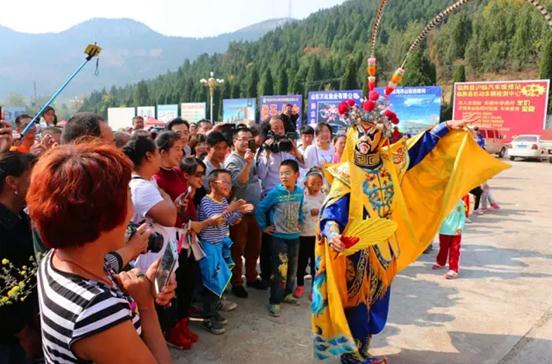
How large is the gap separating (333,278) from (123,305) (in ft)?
6.28

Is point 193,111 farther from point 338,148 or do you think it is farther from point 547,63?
point 338,148

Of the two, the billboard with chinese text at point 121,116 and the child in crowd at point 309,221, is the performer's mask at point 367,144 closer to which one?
the child in crowd at point 309,221

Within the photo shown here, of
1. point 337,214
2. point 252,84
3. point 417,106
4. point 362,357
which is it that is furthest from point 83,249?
point 252,84

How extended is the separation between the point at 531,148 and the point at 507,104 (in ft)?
14.4

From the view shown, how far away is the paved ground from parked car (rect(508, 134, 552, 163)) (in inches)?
642

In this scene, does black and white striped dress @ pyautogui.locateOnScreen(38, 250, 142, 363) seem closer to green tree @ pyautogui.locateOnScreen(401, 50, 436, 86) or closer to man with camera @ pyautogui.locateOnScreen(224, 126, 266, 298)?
man with camera @ pyautogui.locateOnScreen(224, 126, 266, 298)

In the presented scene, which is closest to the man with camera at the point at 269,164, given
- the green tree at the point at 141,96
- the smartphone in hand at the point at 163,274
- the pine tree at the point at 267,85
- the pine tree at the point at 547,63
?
the smartphone in hand at the point at 163,274

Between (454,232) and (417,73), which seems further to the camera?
(417,73)

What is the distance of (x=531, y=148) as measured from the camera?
65.8ft

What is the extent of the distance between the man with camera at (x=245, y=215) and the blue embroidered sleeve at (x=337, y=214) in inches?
50.8

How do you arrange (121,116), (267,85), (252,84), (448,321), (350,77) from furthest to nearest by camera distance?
(252,84), (267,85), (121,116), (350,77), (448,321)

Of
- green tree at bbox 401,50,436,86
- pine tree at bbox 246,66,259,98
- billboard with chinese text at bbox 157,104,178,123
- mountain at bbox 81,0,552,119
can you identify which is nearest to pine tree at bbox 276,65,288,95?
mountain at bbox 81,0,552,119

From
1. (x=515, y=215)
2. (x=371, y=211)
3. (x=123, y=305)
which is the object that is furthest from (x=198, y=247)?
(x=515, y=215)

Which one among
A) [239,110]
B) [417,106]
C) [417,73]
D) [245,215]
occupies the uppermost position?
[417,73]
